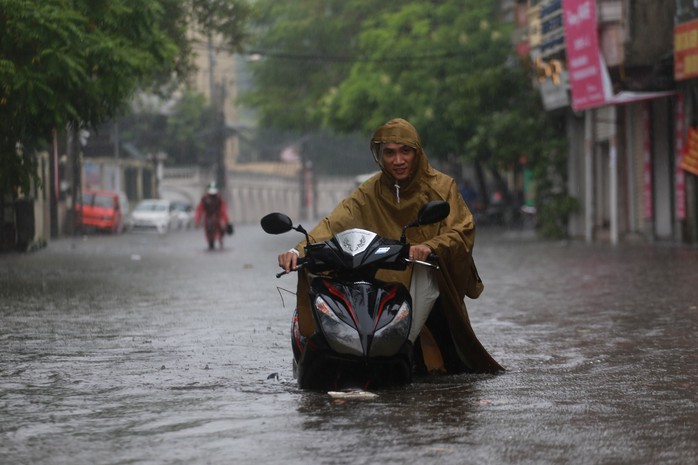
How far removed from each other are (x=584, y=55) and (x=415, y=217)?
1012 inches

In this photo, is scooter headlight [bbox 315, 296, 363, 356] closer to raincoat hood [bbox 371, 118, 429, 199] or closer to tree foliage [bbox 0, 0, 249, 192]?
raincoat hood [bbox 371, 118, 429, 199]

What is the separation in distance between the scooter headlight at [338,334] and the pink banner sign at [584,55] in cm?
2564

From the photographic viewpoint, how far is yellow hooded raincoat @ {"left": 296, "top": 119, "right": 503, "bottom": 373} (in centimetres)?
823

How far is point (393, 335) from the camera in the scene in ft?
25.4

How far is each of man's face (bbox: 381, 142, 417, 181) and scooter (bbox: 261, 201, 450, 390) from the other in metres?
0.57

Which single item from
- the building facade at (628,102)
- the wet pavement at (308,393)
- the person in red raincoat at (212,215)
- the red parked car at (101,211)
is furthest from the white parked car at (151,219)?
the wet pavement at (308,393)

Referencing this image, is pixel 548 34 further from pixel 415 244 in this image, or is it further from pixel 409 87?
pixel 415 244

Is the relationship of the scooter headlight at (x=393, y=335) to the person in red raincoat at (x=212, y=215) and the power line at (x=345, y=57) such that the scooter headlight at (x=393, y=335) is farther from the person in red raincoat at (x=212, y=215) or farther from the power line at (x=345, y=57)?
the power line at (x=345, y=57)

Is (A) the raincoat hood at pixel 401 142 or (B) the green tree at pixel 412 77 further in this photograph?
(B) the green tree at pixel 412 77

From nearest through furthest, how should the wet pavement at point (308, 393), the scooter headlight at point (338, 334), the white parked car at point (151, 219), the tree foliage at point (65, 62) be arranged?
the wet pavement at point (308, 393), the scooter headlight at point (338, 334), the tree foliage at point (65, 62), the white parked car at point (151, 219)

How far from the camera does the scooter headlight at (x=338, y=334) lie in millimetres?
7645

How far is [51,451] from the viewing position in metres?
6.34

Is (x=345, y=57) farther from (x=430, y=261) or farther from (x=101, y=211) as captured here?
(x=430, y=261)

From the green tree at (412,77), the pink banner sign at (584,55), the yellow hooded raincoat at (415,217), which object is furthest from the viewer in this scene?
the green tree at (412,77)
